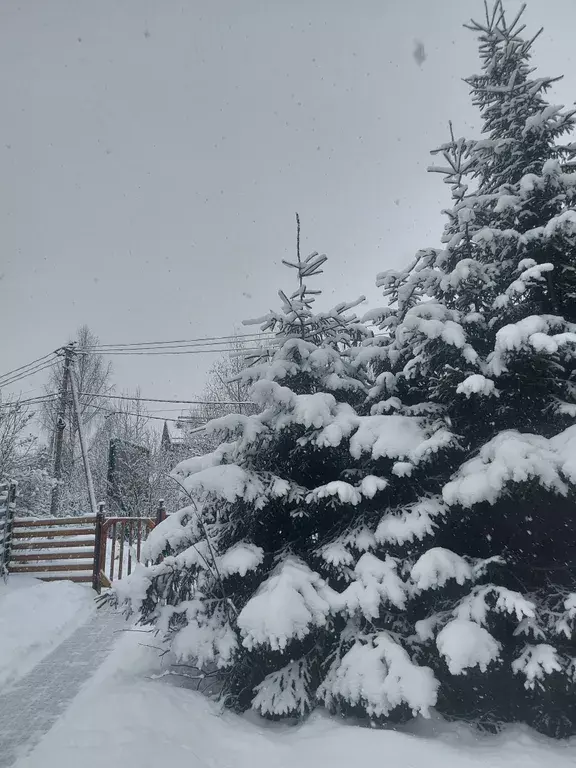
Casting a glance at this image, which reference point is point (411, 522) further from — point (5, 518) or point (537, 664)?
point (5, 518)

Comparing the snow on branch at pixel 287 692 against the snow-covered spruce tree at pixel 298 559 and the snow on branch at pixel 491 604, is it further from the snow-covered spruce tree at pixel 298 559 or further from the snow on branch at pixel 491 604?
the snow on branch at pixel 491 604

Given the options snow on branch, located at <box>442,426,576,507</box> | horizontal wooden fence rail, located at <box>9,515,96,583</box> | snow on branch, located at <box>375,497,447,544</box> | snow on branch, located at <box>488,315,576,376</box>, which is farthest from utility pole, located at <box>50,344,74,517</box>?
snow on branch, located at <box>488,315,576,376</box>

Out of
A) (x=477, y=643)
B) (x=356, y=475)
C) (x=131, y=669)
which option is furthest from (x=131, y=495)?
(x=477, y=643)

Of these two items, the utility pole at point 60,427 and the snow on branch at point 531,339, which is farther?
the utility pole at point 60,427

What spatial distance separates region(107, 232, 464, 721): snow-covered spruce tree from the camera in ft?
12.9

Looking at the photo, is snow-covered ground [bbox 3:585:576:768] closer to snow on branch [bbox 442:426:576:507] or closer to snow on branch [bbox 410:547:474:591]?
snow on branch [bbox 410:547:474:591]

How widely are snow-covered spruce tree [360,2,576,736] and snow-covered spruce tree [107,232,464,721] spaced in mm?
350

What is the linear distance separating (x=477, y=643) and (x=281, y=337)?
3832 millimetres

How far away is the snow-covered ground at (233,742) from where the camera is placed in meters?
3.31

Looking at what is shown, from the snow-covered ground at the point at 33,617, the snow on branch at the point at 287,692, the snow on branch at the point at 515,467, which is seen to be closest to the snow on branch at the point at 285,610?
the snow on branch at the point at 287,692

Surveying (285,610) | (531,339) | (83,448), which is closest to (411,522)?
(285,610)

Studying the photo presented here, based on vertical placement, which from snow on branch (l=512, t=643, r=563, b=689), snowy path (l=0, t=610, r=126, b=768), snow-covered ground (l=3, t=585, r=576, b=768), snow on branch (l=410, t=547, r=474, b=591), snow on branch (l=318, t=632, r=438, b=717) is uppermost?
snow on branch (l=410, t=547, r=474, b=591)

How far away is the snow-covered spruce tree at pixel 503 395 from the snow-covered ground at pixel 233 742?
42 cm

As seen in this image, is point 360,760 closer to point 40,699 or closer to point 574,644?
point 574,644
